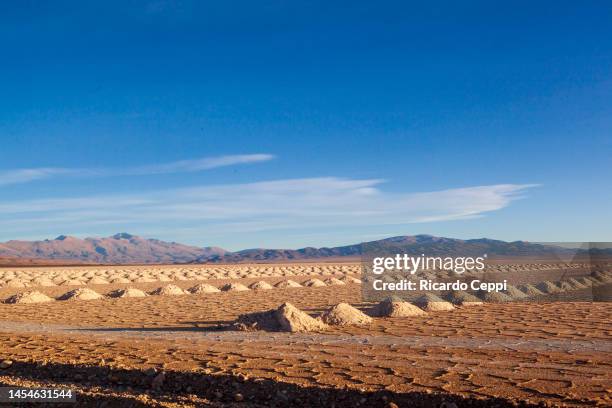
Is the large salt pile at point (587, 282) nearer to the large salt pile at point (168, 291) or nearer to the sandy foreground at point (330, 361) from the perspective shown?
the sandy foreground at point (330, 361)

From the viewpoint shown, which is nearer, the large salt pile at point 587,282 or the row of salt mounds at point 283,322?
the row of salt mounds at point 283,322

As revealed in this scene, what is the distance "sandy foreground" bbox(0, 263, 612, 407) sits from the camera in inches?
254

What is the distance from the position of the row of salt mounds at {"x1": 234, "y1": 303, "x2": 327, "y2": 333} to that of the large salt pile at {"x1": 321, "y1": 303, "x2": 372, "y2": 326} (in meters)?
0.33

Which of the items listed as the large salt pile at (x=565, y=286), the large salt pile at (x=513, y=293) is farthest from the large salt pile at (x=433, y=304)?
the large salt pile at (x=565, y=286)

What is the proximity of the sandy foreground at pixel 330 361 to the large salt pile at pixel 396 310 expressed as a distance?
44cm

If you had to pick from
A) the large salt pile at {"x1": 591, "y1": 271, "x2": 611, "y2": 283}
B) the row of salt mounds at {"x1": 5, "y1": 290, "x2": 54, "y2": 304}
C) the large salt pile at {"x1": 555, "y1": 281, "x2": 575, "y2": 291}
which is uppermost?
the large salt pile at {"x1": 591, "y1": 271, "x2": 611, "y2": 283}

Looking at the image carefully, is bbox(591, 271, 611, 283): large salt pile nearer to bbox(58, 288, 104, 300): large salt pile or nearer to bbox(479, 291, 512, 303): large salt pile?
bbox(479, 291, 512, 303): large salt pile

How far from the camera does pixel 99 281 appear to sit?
34125mm

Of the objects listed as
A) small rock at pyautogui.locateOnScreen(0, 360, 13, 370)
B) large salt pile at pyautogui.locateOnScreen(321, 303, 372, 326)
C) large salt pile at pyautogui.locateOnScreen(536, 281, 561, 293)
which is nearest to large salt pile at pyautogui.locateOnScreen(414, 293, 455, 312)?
large salt pile at pyautogui.locateOnScreen(321, 303, 372, 326)

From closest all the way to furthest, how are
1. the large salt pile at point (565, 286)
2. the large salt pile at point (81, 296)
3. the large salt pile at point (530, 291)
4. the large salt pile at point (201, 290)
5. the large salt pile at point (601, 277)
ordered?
the large salt pile at point (530, 291) → the large salt pile at point (81, 296) → the large salt pile at point (565, 286) → the large salt pile at point (201, 290) → the large salt pile at point (601, 277)

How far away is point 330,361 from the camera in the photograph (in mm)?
8383

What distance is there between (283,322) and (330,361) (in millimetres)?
3782

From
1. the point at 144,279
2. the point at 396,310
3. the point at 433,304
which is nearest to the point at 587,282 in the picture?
the point at 433,304

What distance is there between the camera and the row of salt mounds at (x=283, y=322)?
12.0 m
